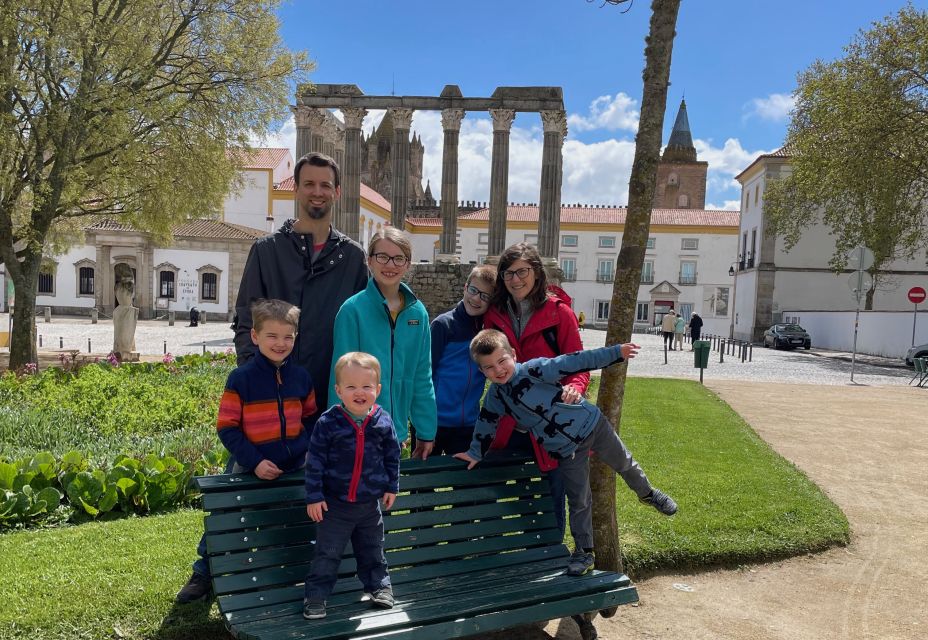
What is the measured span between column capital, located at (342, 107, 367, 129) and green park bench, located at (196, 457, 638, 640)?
26318 mm

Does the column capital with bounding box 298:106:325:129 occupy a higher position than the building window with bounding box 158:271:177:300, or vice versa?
the column capital with bounding box 298:106:325:129

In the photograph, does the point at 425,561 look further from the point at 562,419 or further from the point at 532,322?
the point at 532,322

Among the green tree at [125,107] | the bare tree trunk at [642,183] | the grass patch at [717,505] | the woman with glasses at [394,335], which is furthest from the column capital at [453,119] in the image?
the woman with glasses at [394,335]

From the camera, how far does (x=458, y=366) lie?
12.9 feet

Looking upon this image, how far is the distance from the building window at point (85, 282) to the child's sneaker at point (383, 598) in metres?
43.9

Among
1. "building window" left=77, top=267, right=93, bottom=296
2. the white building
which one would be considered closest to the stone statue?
"building window" left=77, top=267, right=93, bottom=296

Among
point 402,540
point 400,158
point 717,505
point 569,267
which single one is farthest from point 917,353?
point 569,267

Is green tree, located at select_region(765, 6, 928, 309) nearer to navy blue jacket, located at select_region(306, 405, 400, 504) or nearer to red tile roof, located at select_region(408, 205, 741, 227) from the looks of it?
navy blue jacket, located at select_region(306, 405, 400, 504)

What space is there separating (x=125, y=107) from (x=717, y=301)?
168 feet

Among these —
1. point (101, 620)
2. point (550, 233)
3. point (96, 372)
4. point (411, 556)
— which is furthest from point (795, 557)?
point (550, 233)

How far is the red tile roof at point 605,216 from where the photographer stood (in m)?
57.6

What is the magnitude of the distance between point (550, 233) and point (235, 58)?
1640 cm

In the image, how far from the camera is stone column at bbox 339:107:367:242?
2820 cm

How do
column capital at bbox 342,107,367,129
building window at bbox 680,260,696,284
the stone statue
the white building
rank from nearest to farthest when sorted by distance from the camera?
the stone statue
column capital at bbox 342,107,367,129
the white building
building window at bbox 680,260,696,284
